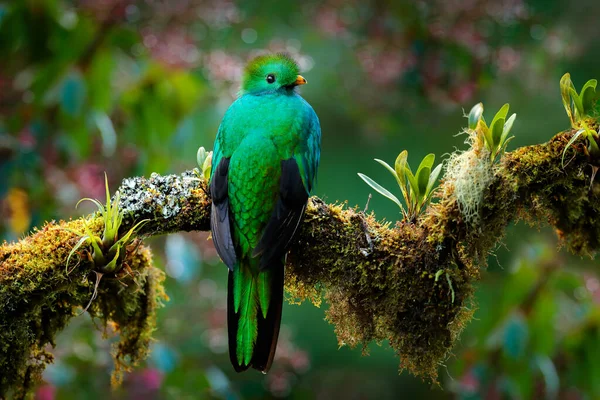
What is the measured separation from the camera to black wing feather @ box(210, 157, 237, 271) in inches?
93.5

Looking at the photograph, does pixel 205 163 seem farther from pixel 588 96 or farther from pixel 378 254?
pixel 588 96

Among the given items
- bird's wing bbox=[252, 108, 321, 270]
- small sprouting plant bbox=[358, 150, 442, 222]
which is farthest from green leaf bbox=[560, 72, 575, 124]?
bird's wing bbox=[252, 108, 321, 270]

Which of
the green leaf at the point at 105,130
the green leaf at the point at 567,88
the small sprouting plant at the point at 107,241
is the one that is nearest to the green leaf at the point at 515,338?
the green leaf at the point at 567,88

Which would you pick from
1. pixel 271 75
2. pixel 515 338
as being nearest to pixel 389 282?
pixel 271 75

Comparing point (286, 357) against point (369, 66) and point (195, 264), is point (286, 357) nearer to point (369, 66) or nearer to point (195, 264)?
point (195, 264)

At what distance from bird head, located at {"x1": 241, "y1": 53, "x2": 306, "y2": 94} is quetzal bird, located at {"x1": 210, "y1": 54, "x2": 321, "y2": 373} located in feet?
0.75

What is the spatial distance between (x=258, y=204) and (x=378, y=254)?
20.5 inches

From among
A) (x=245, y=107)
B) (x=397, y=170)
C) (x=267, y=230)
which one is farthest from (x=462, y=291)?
(x=245, y=107)

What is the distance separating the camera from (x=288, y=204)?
2.44 meters

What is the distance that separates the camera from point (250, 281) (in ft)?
7.99

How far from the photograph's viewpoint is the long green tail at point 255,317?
2.38m

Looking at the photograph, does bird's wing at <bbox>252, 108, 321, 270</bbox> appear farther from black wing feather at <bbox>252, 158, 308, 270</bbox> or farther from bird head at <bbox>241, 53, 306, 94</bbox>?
bird head at <bbox>241, 53, 306, 94</bbox>

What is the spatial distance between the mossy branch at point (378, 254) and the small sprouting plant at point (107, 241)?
4cm

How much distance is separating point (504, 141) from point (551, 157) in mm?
174
